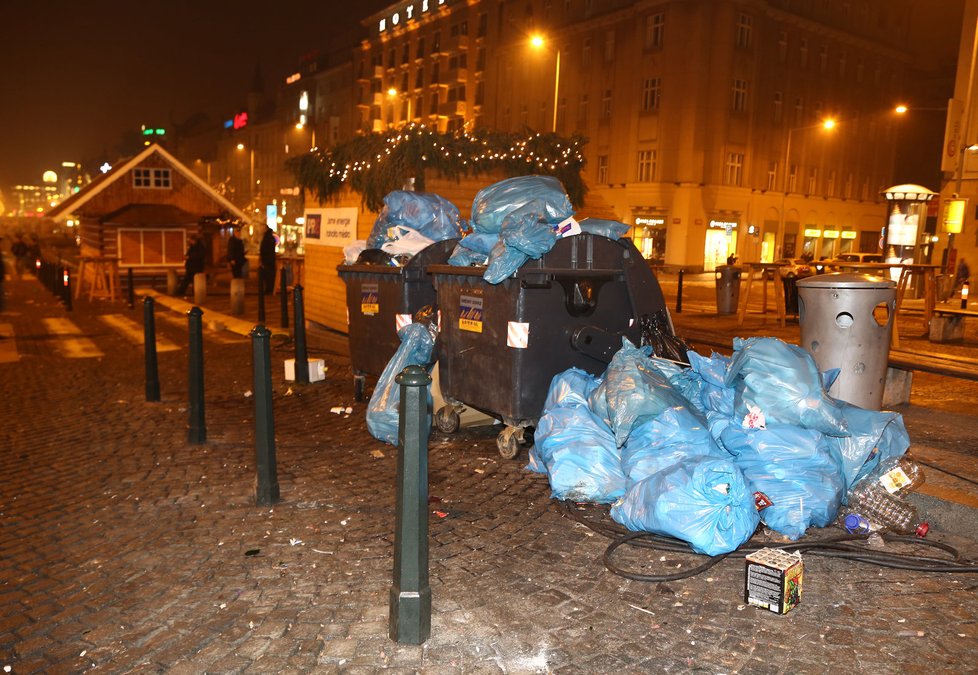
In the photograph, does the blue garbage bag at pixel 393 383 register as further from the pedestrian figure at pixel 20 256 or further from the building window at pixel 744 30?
the building window at pixel 744 30

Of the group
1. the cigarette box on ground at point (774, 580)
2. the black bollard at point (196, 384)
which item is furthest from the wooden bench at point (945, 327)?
the black bollard at point (196, 384)

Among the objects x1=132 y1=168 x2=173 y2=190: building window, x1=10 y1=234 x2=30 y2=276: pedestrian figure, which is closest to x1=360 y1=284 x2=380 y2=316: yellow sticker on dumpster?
x1=132 y1=168 x2=173 y2=190: building window

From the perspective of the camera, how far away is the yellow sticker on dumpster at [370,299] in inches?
284

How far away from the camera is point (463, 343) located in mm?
5980

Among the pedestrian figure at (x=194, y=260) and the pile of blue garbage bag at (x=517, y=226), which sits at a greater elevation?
the pile of blue garbage bag at (x=517, y=226)

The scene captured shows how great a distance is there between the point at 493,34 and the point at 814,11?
19.8 meters

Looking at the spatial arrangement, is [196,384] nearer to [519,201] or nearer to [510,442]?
[510,442]

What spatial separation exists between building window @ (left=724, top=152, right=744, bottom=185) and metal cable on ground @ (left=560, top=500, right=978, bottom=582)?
36.5m

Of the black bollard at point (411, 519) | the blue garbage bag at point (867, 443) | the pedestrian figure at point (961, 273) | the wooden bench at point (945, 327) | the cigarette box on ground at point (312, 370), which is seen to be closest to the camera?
the black bollard at point (411, 519)

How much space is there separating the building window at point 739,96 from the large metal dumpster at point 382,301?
34.6 m

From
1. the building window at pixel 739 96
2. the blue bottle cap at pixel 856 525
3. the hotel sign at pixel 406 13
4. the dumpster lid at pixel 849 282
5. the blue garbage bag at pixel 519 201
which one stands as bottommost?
the blue bottle cap at pixel 856 525

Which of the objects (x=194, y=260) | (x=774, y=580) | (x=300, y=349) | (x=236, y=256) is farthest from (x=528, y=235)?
(x=194, y=260)

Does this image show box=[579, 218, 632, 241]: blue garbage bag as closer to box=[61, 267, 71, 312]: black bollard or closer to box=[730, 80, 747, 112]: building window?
box=[61, 267, 71, 312]: black bollard

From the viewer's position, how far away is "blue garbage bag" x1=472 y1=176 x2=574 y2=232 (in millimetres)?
5742
